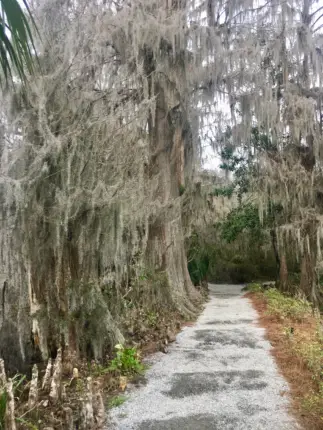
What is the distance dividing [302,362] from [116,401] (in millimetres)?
1977

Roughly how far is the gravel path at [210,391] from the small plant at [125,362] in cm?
18

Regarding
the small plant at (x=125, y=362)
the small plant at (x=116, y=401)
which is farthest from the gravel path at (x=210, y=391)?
the small plant at (x=125, y=362)

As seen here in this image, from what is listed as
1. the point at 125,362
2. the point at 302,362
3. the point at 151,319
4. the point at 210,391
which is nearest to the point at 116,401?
the point at 125,362

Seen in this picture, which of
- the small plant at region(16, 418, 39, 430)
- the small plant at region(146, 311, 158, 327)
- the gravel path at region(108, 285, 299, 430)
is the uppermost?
the small plant at region(146, 311, 158, 327)

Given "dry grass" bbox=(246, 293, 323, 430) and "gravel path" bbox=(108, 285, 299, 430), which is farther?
"dry grass" bbox=(246, 293, 323, 430)

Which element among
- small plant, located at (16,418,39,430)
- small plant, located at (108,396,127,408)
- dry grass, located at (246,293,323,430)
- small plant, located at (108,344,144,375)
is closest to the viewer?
small plant, located at (16,418,39,430)

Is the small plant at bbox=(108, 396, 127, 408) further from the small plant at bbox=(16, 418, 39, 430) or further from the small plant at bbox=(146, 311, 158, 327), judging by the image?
the small plant at bbox=(146, 311, 158, 327)

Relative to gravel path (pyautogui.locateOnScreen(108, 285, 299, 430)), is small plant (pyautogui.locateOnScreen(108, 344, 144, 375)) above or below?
above

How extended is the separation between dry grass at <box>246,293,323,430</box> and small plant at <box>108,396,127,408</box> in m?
1.35

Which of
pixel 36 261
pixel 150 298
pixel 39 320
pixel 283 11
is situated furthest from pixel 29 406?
pixel 283 11

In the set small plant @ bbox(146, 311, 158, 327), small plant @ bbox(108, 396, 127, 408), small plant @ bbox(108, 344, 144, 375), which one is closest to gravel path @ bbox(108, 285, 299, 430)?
small plant @ bbox(108, 396, 127, 408)

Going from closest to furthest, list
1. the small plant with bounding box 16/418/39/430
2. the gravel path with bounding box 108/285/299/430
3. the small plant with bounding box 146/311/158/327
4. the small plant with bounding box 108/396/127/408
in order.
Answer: the small plant with bounding box 16/418/39/430, the gravel path with bounding box 108/285/299/430, the small plant with bounding box 108/396/127/408, the small plant with bounding box 146/311/158/327

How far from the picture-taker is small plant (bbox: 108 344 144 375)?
3.90m

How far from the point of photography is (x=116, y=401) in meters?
3.32
